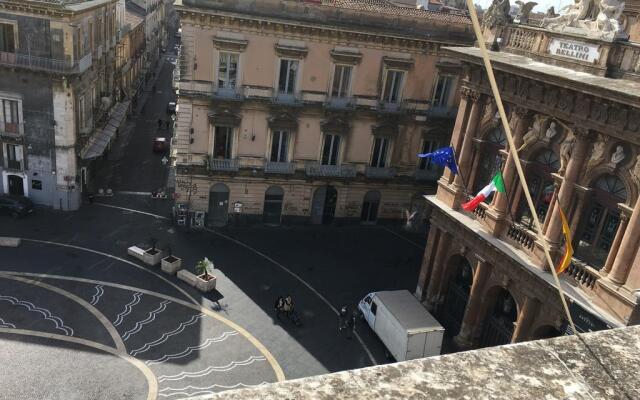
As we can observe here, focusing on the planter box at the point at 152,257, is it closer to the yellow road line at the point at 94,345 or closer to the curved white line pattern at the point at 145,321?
the curved white line pattern at the point at 145,321

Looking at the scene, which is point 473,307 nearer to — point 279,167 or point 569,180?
point 569,180

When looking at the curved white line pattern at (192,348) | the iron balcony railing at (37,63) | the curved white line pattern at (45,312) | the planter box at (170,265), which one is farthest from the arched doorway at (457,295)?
the iron balcony railing at (37,63)

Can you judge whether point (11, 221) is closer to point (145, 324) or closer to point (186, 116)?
point (186, 116)

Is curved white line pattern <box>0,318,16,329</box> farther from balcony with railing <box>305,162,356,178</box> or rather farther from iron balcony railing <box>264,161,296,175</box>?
balcony with railing <box>305,162,356,178</box>

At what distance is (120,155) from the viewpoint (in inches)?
2552

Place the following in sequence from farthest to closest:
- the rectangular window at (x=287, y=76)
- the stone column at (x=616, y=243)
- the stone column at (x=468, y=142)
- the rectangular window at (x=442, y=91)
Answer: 1. the rectangular window at (x=442, y=91)
2. the rectangular window at (x=287, y=76)
3. the stone column at (x=468, y=142)
4. the stone column at (x=616, y=243)

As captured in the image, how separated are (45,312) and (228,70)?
76.6ft

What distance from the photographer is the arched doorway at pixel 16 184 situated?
159 ft

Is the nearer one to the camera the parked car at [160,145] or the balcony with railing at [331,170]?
the balcony with railing at [331,170]

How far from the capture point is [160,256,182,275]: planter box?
39812 millimetres

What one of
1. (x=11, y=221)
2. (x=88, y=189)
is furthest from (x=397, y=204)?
(x=11, y=221)

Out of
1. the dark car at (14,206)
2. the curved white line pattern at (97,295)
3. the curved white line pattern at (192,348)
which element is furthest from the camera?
the dark car at (14,206)

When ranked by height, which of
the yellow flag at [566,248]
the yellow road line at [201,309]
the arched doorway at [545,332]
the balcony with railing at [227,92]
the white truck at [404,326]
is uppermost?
the balcony with railing at [227,92]

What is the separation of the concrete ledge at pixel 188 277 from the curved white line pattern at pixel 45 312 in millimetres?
8765
